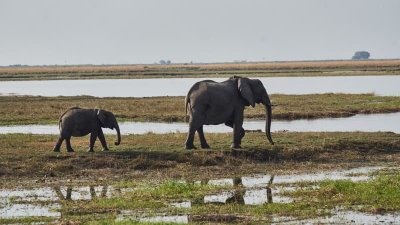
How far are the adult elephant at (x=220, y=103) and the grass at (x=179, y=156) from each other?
67 cm

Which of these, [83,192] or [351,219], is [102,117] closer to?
[83,192]

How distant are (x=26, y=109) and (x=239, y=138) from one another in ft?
89.3

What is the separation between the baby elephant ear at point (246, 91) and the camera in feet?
96.1

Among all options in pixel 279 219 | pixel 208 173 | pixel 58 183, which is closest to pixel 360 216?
pixel 279 219

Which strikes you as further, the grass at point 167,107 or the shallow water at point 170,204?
the grass at point 167,107

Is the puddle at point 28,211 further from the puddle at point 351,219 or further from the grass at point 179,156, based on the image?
the puddle at point 351,219

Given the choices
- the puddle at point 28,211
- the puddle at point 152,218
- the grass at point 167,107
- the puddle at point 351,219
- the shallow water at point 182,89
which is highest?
the puddle at point 351,219

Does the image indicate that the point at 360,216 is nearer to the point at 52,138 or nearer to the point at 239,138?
the point at 239,138

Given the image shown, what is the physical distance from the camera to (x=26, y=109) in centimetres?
5262

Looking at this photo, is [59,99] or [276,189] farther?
[59,99]

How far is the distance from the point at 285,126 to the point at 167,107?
1427 centimetres

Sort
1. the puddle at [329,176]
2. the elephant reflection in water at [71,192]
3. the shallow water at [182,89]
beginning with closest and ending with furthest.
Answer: the elephant reflection in water at [71,192] → the puddle at [329,176] → the shallow water at [182,89]

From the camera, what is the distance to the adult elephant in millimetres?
28562

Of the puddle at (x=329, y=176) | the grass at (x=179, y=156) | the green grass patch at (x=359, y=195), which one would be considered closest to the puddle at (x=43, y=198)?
the grass at (x=179, y=156)
